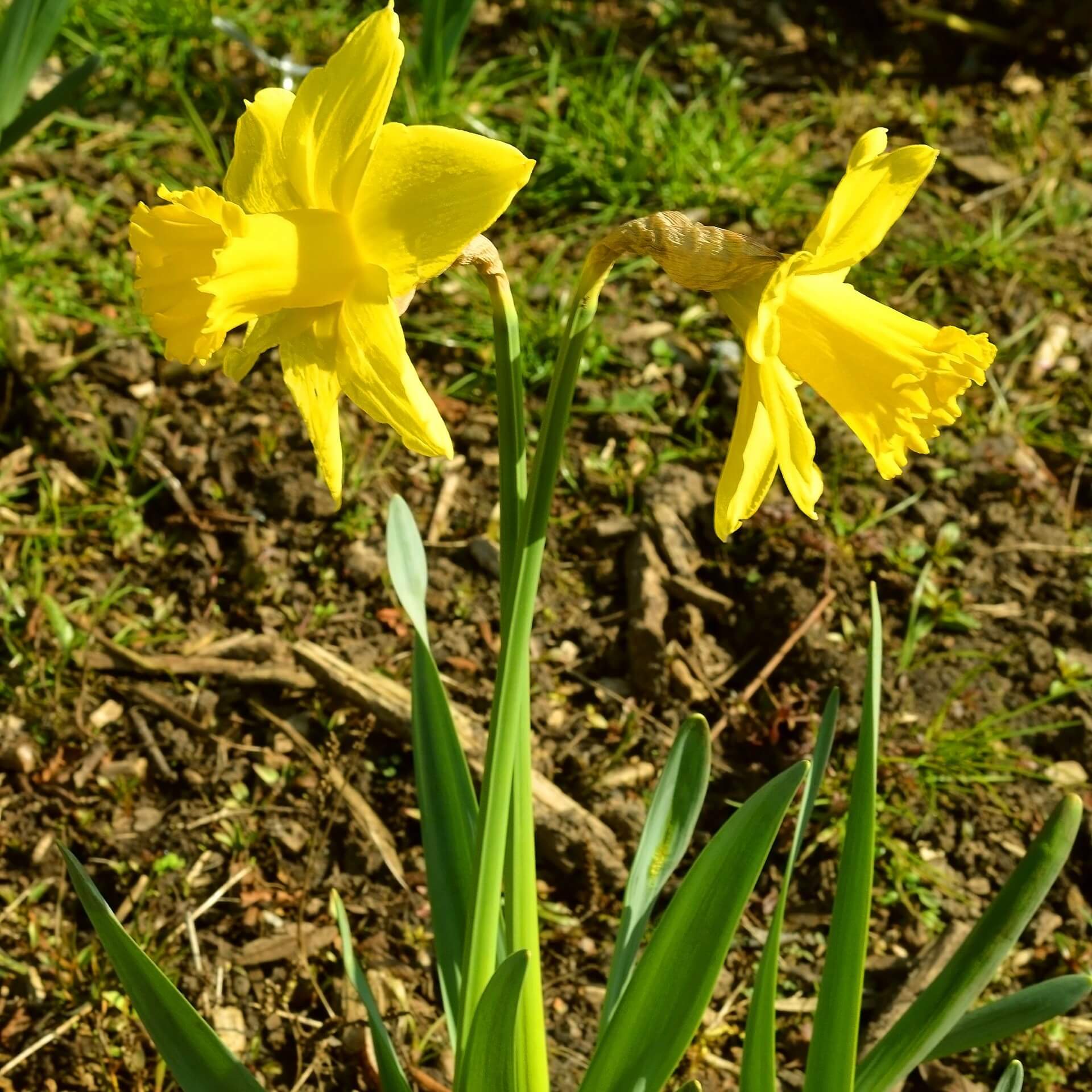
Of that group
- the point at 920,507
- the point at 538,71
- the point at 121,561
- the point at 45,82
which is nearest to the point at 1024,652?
the point at 920,507

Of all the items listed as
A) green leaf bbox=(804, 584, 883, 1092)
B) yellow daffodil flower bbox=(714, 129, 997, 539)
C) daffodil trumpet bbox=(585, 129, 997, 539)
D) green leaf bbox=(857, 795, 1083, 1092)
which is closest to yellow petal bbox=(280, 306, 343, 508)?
daffodil trumpet bbox=(585, 129, 997, 539)

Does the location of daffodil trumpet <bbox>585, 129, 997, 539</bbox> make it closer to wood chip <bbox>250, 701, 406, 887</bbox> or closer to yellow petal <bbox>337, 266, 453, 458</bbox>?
yellow petal <bbox>337, 266, 453, 458</bbox>

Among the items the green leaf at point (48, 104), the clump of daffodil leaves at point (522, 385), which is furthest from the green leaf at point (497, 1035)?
the green leaf at point (48, 104)

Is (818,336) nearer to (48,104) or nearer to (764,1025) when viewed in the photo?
(764,1025)

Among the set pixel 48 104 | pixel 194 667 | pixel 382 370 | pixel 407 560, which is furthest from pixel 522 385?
pixel 48 104

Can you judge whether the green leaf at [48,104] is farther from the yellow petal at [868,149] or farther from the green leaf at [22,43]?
the yellow petal at [868,149]

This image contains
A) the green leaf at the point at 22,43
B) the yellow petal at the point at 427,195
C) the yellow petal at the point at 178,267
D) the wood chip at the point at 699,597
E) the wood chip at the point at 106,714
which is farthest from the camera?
the wood chip at the point at 699,597
